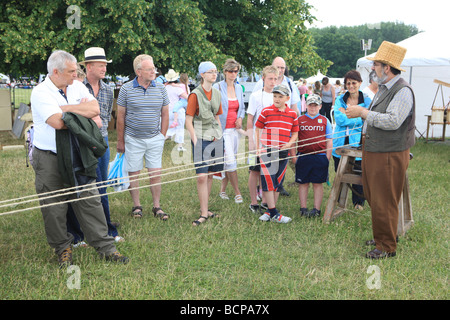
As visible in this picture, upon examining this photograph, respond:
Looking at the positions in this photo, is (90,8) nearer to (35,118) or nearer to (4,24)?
(4,24)

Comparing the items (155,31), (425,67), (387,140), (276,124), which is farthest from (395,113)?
(425,67)

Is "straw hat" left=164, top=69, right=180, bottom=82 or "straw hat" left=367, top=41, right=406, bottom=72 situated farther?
"straw hat" left=164, top=69, right=180, bottom=82

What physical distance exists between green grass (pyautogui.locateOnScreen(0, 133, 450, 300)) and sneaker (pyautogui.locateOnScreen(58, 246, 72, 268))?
7 cm

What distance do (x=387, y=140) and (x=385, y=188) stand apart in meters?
0.48

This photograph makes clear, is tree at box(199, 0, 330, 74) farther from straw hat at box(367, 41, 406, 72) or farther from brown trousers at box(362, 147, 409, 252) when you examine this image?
brown trousers at box(362, 147, 409, 252)

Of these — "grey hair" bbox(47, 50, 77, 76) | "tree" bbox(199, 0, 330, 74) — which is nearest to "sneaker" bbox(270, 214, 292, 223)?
"grey hair" bbox(47, 50, 77, 76)

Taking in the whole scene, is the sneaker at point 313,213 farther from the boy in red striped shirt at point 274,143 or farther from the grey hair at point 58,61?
the grey hair at point 58,61

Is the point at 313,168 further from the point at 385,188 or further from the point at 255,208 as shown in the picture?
the point at 385,188

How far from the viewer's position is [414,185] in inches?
289

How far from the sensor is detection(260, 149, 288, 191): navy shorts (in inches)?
212

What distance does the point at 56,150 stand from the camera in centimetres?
383

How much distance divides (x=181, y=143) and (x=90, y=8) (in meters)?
4.74

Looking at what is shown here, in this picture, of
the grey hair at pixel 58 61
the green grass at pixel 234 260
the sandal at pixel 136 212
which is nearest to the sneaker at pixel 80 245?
the green grass at pixel 234 260
